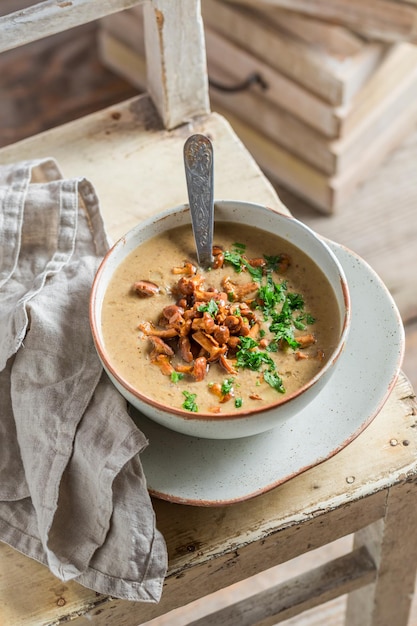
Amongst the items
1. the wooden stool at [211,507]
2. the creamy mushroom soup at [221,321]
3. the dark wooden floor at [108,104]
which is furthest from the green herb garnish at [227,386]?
the dark wooden floor at [108,104]

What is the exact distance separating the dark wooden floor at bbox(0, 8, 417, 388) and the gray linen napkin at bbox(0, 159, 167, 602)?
1.08 meters

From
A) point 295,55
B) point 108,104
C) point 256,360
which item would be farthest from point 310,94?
point 256,360

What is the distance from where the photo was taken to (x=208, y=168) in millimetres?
1017

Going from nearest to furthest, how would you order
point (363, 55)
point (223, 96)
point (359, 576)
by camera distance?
point (359, 576)
point (363, 55)
point (223, 96)

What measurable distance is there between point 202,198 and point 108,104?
57.3 inches

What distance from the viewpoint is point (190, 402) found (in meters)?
0.88

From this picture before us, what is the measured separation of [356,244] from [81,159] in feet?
3.14

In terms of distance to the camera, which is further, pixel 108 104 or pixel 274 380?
pixel 108 104

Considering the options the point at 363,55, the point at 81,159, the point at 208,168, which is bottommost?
the point at 363,55

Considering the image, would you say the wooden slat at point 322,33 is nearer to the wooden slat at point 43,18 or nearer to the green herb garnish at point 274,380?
the wooden slat at point 43,18

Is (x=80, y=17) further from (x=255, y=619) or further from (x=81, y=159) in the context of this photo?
(x=255, y=619)

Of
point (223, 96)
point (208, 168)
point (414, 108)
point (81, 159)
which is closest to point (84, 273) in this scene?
point (208, 168)

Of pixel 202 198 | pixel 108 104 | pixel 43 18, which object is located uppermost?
pixel 43 18

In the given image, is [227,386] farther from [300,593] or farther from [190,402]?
[300,593]
